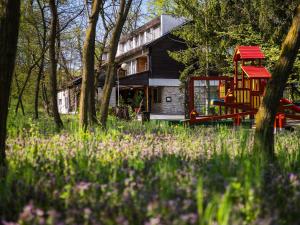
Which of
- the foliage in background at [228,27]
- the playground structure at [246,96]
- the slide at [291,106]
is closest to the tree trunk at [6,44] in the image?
the playground structure at [246,96]

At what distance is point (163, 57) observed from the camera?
42.0 m

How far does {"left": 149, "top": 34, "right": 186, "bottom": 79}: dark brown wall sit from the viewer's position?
41.5 metres

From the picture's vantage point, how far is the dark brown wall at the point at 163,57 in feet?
136

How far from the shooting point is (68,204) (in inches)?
112

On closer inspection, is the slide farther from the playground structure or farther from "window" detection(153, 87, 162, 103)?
"window" detection(153, 87, 162, 103)

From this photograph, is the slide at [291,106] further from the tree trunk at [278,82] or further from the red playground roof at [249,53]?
the tree trunk at [278,82]

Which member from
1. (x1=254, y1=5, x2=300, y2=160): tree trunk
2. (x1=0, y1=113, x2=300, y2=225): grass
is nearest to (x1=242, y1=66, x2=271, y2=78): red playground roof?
(x1=254, y1=5, x2=300, y2=160): tree trunk

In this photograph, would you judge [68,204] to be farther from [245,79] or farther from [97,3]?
[245,79]

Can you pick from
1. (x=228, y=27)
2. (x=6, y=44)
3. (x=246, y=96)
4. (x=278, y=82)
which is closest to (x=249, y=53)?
(x=246, y=96)

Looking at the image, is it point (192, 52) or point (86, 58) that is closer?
point (86, 58)

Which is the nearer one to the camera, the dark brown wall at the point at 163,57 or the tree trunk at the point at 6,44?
the tree trunk at the point at 6,44

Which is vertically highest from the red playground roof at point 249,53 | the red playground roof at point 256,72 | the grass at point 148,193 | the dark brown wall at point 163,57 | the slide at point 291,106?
the dark brown wall at point 163,57

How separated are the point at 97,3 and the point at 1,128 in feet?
22.3

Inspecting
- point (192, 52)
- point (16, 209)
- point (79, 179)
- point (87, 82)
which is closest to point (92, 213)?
point (16, 209)
